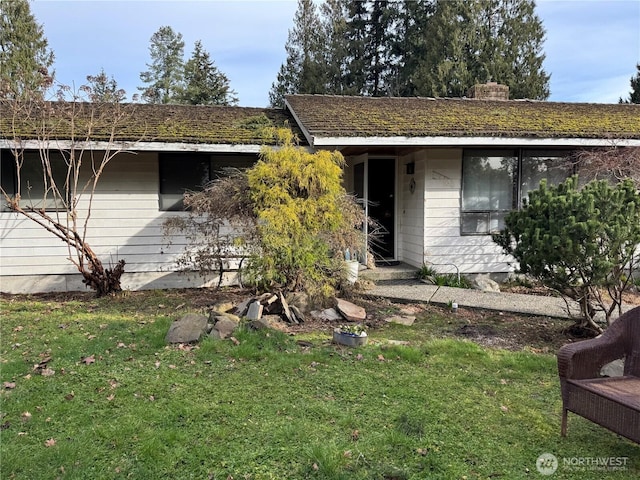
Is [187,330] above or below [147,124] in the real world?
below

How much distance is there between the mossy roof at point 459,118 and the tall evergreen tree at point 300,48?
19.8 meters

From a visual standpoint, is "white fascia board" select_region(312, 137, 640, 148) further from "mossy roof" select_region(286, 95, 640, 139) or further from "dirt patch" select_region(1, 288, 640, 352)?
"dirt patch" select_region(1, 288, 640, 352)

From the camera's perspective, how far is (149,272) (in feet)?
29.4

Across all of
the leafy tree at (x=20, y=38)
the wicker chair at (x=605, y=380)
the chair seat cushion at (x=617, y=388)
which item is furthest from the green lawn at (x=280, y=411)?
A: the leafy tree at (x=20, y=38)

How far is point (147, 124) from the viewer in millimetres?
8953

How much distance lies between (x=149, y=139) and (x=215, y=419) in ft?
19.9

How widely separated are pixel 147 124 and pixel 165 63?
31799 millimetres

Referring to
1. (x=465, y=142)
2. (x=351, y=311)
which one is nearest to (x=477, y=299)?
(x=351, y=311)

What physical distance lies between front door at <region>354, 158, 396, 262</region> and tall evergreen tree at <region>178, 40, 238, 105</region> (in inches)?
1075

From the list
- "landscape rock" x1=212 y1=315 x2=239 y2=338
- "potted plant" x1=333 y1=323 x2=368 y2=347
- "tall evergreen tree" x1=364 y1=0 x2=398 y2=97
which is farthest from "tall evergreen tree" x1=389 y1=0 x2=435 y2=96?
"landscape rock" x1=212 y1=315 x2=239 y2=338

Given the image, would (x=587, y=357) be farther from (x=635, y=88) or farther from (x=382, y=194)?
(x=635, y=88)

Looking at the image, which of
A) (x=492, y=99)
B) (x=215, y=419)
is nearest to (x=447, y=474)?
(x=215, y=419)

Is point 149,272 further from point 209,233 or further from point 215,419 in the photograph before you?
point 215,419

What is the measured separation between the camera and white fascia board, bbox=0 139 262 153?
25.4ft
